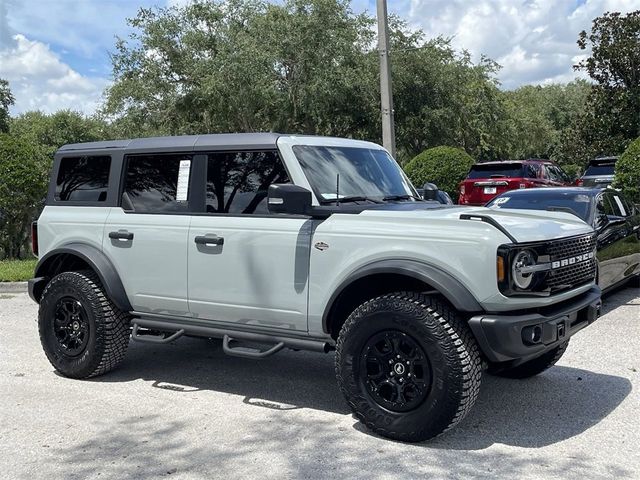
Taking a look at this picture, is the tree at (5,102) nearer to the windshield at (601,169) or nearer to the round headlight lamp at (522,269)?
the windshield at (601,169)

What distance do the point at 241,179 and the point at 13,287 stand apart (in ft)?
23.8

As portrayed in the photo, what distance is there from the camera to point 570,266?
4391 mm

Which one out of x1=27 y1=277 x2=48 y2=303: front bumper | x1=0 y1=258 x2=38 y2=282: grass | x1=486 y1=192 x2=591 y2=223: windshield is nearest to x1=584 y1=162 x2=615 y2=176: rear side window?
x1=486 y1=192 x2=591 y2=223: windshield

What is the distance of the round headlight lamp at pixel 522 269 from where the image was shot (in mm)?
3916

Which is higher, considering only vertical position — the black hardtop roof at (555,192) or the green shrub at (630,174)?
the green shrub at (630,174)

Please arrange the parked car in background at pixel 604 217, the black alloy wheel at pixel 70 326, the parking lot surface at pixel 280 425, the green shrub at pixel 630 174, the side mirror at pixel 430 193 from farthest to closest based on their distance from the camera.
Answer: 1. the green shrub at pixel 630 174
2. the parked car in background at pixel 604 217
3. the side mirror at pixel 430 193
4. the black alloy wheel at pixel 70 326
5. the parking lot surface at pixel 280 425

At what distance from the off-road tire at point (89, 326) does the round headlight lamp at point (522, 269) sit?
3.25 metres

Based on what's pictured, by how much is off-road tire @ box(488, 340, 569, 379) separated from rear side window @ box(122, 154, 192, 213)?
2813 mm

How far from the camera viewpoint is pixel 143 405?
5.06m

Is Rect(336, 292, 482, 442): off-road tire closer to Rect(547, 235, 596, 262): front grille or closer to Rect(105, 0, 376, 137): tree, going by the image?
Rect(547, 235, 596, 262): front grille

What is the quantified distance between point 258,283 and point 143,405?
4.40ft

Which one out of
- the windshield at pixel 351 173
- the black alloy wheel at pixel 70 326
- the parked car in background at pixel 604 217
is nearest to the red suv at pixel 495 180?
the parked car in background at pixel 604 217

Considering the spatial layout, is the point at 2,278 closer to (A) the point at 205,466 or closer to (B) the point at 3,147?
(B) the point at 3,147

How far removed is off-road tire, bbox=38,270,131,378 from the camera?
5.47m
